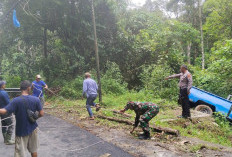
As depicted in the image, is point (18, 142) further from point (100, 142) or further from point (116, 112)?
point (116, 112)

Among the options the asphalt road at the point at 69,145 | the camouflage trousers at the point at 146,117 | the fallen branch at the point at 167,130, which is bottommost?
the asphalt road at the point at 69,145

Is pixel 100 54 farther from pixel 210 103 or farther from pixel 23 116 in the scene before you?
pixel 23 116

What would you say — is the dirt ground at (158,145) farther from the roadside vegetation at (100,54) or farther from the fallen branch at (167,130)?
the roadside vegetation at (100,54)

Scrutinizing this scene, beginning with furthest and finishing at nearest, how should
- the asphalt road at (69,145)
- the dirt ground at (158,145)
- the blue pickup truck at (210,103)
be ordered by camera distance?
the blue pickup truck at (210,103)
the asphalt road at (69,145)
the dirt ground at (158,145)

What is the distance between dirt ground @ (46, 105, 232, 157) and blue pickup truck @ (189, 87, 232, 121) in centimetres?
405

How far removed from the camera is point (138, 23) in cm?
1927

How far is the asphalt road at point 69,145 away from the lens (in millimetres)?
4855

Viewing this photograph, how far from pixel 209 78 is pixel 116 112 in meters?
7.58

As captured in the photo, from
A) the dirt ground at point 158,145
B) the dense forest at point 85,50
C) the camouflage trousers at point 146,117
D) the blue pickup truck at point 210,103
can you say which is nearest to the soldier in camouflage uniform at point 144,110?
the camouflage trousers at point 146,117

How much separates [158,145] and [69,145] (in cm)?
245

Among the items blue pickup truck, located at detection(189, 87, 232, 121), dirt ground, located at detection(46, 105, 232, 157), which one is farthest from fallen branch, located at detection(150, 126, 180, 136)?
blue pickup truck, located at detection(189, 87, 232, 121)

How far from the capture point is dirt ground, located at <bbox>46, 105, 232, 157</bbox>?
15.5 feet

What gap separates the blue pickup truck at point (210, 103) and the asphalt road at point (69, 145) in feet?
19.9

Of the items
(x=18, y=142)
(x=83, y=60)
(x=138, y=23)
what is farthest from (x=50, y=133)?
(x=138, y=23)
